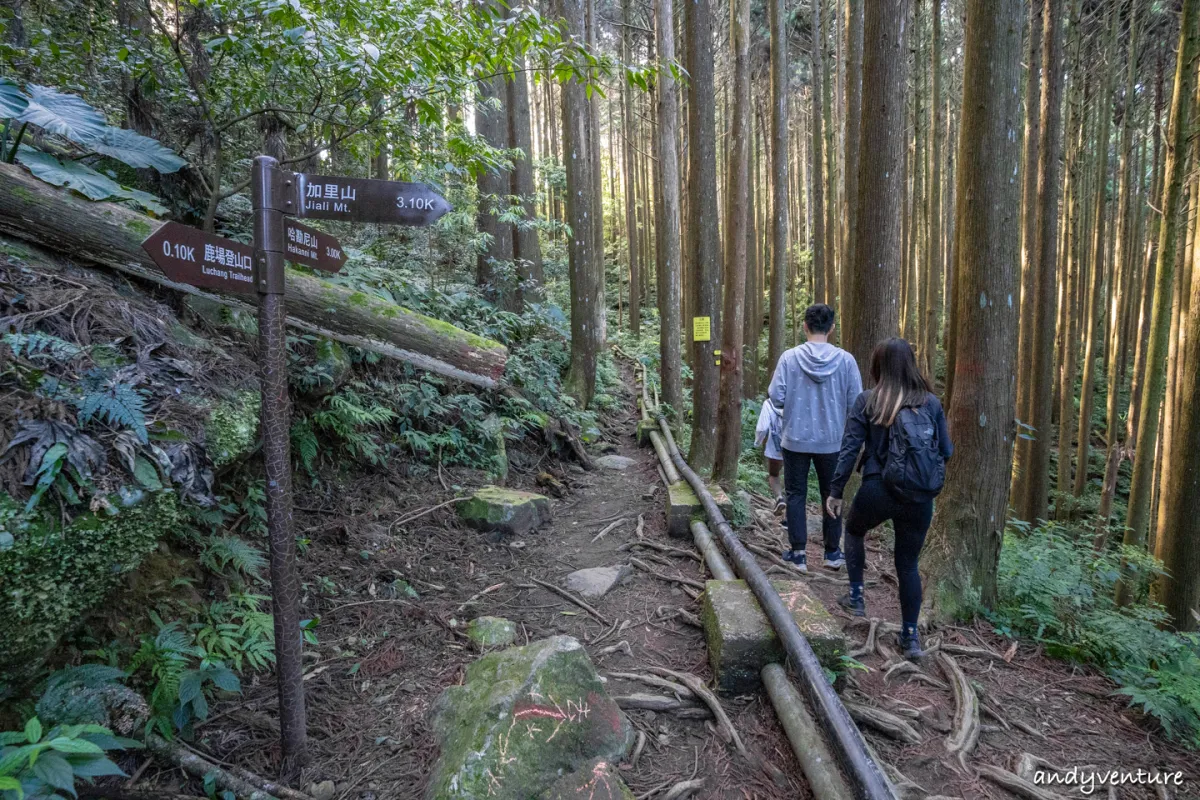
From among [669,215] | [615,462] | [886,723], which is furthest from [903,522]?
[669,215]

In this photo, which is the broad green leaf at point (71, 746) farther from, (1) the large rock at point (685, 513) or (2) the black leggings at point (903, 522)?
(1) the large rock at point (685, 513)

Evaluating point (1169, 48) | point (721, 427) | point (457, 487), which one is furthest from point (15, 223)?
point (1169, 48)

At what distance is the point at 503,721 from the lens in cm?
245

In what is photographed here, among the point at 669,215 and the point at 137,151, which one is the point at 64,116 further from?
the point at 669,215

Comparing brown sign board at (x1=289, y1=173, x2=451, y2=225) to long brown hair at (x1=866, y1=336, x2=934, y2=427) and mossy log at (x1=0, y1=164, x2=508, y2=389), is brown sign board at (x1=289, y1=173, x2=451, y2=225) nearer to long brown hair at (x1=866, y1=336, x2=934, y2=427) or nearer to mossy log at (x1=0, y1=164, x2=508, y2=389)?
mossy log at (x1=0, y1=164, x2=508, y2=389)

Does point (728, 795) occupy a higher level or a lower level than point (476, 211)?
lower

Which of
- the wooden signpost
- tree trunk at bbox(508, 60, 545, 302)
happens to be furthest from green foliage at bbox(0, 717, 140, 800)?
tree trunk at bbox(508, 60, 545, 302)

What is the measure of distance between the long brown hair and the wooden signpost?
9.21ft

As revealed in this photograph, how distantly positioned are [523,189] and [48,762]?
11.1m

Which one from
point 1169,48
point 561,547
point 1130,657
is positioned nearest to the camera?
point 1130,657

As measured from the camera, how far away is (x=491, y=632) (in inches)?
147

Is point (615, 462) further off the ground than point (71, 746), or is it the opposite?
point (71, 746)

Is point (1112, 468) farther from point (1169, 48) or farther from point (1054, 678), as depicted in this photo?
point (1169, 48)

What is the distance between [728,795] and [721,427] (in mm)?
4904
